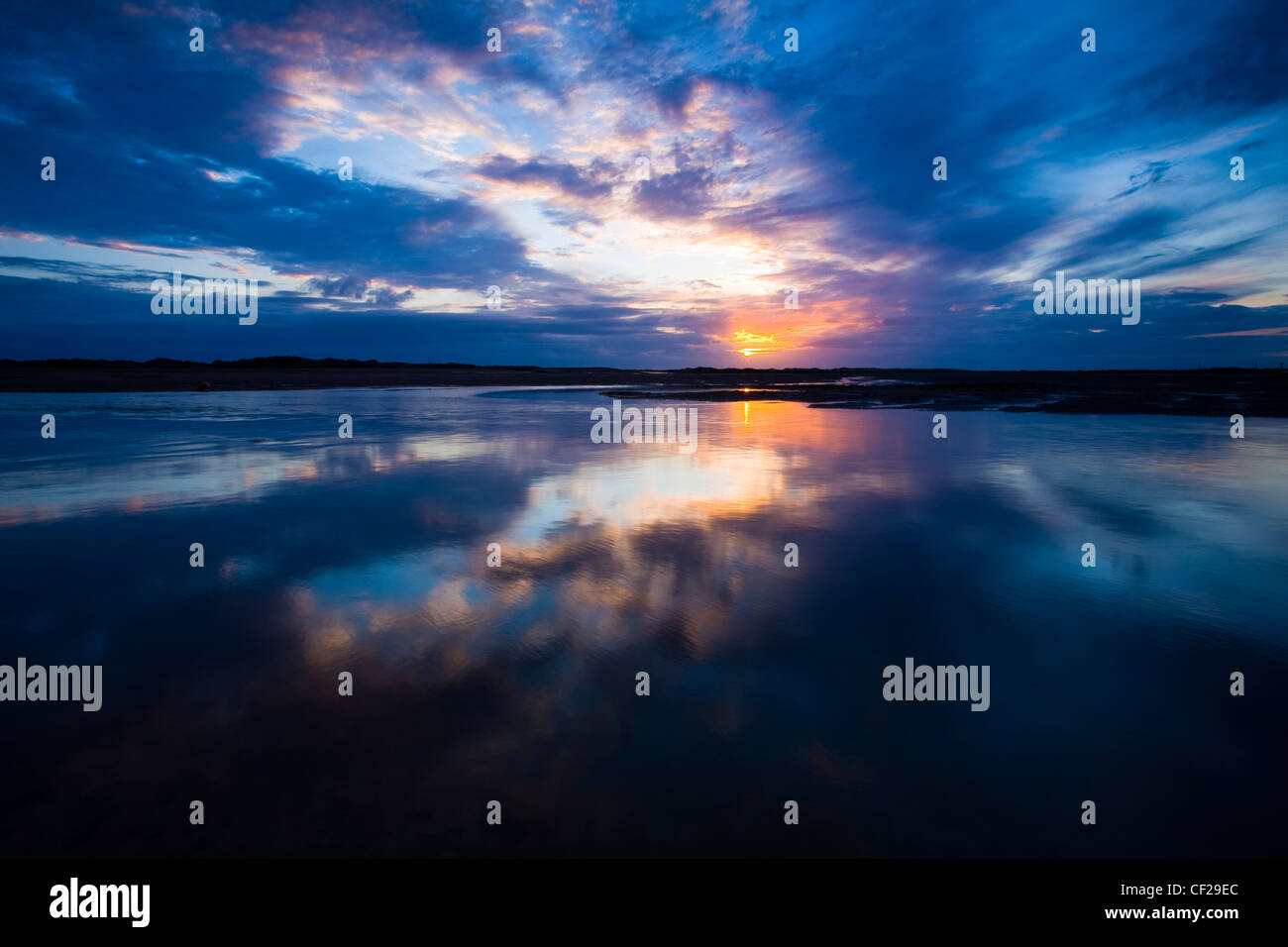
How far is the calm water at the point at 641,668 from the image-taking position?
3666 millimetres

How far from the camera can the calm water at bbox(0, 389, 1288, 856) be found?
3.67 m

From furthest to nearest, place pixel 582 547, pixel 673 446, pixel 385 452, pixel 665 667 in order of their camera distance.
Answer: pixel 673 446 < pixel 385 452 < pixel 582 547 < pixel 665 667

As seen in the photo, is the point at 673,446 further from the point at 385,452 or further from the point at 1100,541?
the point at 1100,541

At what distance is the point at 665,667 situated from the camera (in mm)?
5453

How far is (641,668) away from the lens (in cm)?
546

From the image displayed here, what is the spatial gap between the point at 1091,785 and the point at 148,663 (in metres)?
7.81

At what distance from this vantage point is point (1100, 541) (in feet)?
30.2

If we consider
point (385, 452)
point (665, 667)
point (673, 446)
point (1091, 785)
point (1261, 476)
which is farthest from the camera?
point (673, 446)
